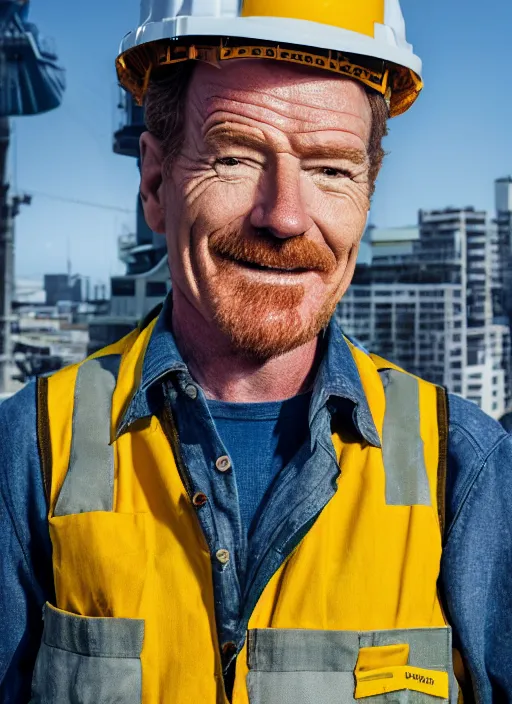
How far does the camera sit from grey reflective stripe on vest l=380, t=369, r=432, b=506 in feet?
5.04

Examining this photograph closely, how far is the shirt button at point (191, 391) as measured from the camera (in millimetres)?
1620

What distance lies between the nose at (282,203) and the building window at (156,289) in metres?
2.45

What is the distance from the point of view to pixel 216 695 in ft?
4.72

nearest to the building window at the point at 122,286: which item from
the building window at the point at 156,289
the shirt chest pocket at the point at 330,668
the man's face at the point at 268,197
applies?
the building window at the point at 156,289

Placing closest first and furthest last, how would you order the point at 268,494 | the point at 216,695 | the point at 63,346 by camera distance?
the point at 216,695, the point at 268,494, the point at 63,346

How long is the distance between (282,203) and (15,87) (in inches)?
113

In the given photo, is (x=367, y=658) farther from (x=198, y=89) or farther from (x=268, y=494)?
(x=198, y=89)

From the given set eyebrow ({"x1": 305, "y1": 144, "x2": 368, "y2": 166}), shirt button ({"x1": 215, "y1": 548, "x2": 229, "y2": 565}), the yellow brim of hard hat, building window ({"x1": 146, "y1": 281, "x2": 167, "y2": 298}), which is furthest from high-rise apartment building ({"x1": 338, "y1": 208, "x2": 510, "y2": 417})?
shirt button ({"x1": 215, "y1": 548, "x2": 229, "y2": 565})

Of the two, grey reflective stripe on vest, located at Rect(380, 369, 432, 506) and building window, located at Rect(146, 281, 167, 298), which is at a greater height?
building window, located at Rect(146, 281, 167, 298)

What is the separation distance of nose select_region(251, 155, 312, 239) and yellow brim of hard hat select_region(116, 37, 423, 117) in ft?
0.66

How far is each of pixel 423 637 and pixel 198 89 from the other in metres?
1.17

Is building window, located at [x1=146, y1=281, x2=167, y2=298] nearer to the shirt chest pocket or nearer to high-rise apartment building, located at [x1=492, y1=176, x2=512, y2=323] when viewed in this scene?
high-rise apartment building, located at [x1=492, y1=176, x2=512, y2=323]

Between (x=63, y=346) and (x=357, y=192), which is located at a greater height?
(x=357, y=192)

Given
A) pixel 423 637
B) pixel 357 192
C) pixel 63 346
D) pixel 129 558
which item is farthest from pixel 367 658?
pixel 63 346
